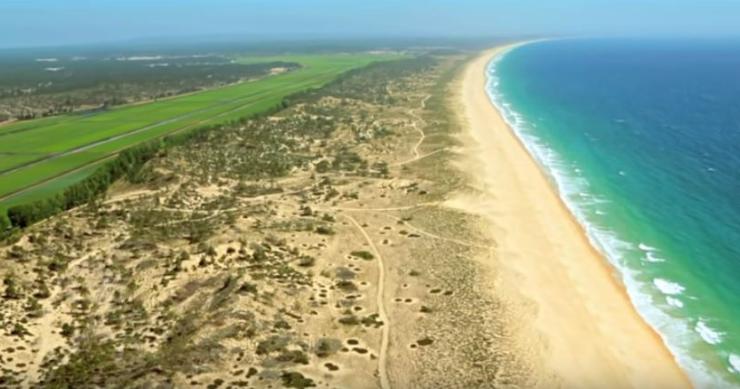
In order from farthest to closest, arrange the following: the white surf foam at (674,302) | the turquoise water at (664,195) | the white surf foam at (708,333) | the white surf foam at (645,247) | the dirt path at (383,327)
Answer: the white surf foam at (645,247) → the white surf foam at (674,302) → the turquoise water at (664,195) → the white surf foam at (708,333) → the dirt path at (383,327)

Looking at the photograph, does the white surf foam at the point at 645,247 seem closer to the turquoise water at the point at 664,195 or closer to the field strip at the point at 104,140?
the turquoise water at the point at 664,195

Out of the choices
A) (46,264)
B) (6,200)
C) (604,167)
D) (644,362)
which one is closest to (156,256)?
(46,264)

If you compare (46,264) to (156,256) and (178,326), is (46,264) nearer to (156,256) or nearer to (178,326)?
(156,256)

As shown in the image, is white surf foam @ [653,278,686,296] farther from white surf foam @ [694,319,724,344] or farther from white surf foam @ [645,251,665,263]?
white surf foam @ [694,319,724,344]

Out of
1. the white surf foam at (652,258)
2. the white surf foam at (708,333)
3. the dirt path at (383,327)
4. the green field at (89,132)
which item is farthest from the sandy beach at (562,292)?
the green field at (89,132)

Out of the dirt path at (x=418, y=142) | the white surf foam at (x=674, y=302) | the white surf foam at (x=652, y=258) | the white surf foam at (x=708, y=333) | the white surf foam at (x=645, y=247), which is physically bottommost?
the white surf foam at (x=708, y=333)

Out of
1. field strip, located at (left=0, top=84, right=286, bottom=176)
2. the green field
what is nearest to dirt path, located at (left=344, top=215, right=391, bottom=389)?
the green field

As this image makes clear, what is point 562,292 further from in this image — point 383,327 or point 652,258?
point 383,327
